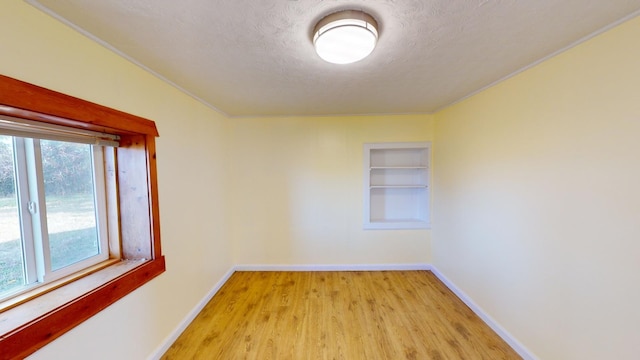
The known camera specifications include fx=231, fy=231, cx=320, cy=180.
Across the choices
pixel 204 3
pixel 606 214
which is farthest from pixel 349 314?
pixel 204 3

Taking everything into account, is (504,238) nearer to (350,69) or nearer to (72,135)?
(350,69)

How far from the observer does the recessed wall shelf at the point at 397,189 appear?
340cm

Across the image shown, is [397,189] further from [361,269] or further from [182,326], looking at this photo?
[182,326]

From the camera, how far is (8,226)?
1.15 m

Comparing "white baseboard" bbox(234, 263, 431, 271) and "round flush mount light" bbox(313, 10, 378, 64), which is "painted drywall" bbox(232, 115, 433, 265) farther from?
"round flush mount light" bbox(313, 10, 378, 64)

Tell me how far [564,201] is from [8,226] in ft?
10.5

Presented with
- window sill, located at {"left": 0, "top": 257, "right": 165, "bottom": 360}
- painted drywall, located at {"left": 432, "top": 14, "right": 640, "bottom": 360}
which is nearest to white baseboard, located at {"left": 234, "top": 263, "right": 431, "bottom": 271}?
painted drywall, located at {"left": 432, "top": 14, "right": 640, "bottom": 360}

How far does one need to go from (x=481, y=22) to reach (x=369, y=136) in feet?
6.93

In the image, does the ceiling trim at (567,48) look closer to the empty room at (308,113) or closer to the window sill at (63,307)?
the empty room at (308,113)

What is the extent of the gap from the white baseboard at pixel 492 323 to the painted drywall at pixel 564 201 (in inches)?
2.1

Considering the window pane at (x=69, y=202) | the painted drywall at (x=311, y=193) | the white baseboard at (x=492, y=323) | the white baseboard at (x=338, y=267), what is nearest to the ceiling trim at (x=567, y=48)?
the painted drywall at (x=311, y=193)

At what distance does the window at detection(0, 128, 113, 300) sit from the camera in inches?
45.6

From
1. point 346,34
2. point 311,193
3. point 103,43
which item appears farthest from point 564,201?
point 103,43

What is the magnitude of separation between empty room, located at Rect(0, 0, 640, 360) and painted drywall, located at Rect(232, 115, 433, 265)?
0.35 metres
